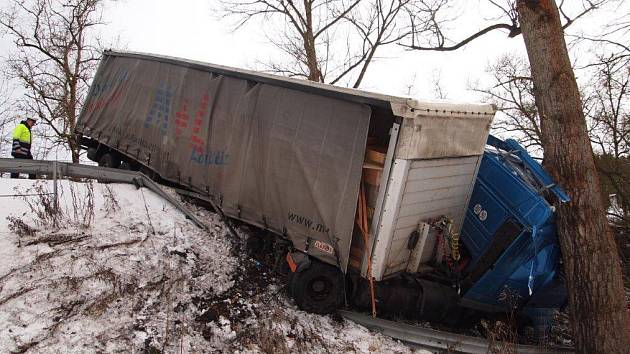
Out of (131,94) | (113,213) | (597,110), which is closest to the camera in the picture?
(113,213)

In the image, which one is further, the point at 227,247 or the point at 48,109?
the point at 48,109

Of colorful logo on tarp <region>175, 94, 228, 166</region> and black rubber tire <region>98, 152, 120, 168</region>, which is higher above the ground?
colorful logo on tarp <region>175, 94, 228, 166</region>

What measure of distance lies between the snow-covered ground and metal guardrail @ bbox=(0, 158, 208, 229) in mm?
235

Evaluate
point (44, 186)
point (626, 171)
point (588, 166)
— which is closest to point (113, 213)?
point (44, 186)

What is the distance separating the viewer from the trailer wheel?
4.56 metres

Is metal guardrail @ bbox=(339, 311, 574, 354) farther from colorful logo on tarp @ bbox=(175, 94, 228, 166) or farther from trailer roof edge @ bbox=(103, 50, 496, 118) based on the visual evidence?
colorful logo on tarp @ bbox=(175, 94, 228, 166)

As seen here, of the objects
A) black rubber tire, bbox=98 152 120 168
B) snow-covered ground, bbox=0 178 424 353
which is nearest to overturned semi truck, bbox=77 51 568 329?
snow-covered ground, bbox=0 178 424 353

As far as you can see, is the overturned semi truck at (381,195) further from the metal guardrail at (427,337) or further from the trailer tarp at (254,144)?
the metal guardrail at (427,337)

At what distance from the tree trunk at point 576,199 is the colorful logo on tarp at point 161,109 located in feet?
17.3

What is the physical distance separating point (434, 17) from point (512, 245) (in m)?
6.59

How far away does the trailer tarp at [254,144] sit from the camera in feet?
14.4

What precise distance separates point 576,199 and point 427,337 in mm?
2282

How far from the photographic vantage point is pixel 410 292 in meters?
4.88

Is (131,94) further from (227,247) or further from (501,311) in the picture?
(501,311)
